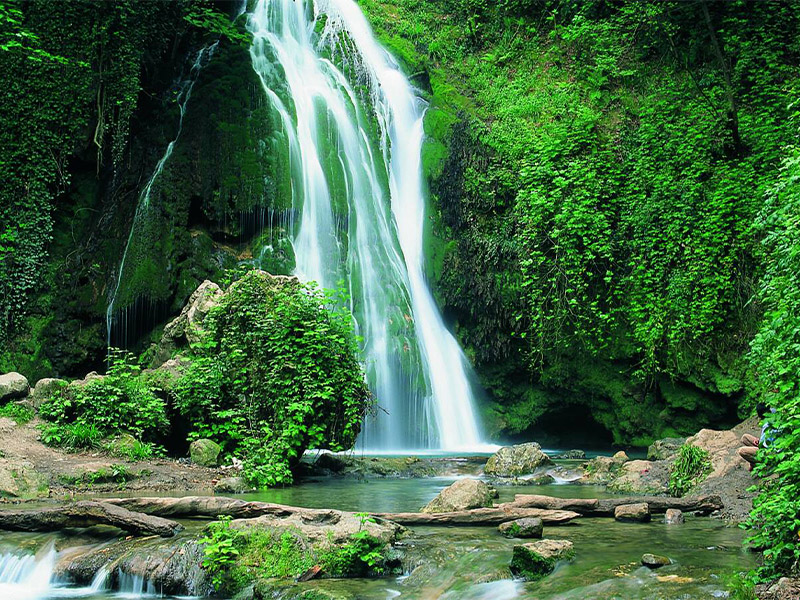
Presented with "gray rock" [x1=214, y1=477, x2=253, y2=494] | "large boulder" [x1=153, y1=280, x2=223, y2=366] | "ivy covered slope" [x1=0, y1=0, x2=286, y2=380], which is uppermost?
"ivy covered slope" [x1=0, y1=0, x2=286, y2=380]

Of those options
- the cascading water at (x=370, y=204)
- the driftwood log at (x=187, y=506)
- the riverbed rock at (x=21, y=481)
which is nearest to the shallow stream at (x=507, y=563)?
the driftwood log at (x=187, y=506)

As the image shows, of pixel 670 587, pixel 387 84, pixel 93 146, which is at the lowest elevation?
pixel 670 587

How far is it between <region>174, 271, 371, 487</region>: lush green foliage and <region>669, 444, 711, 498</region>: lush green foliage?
4.55 meters

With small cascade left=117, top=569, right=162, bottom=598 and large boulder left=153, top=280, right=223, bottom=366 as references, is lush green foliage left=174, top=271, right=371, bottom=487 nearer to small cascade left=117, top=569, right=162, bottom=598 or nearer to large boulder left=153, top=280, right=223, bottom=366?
large boulder left=153, top=280, right=223, bottom=366

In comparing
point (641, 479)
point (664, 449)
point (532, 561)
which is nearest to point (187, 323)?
point (641, 479)

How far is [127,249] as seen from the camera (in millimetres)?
15344

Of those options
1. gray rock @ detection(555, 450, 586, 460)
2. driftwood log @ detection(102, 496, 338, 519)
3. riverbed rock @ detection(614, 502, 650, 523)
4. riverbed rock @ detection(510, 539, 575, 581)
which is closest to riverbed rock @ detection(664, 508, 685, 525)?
riverbed rock @ detection(614, 502, 650, 523)

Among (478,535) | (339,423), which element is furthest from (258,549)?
(339,423)

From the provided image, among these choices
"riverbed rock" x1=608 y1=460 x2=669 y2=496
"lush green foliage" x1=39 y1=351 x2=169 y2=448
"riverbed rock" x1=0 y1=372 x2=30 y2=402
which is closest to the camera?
"riverbed rock" x1=608 y1=460 x2=669 y2=496

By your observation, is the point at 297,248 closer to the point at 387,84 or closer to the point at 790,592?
the point at 387,84

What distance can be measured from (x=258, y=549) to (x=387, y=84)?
54.1 feet

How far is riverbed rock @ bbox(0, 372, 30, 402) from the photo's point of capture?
1024 cm

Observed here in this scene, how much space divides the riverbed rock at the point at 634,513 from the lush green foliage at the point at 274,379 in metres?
4.24

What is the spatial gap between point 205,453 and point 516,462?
4922 millimetres
